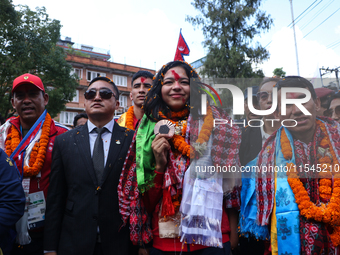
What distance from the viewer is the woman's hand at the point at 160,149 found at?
84.9 inches

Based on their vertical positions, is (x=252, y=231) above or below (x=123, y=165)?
below

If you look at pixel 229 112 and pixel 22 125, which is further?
pixel 22 125

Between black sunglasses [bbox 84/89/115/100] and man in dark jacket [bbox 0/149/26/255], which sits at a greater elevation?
black sunglasses [bbox 84/89/115/100]

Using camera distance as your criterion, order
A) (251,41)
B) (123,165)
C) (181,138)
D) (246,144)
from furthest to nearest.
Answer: (251,41) → (246,144) → (123,165) → (181,138)

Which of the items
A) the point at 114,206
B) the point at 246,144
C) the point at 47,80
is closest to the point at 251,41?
the point at 47,80

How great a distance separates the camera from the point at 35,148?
302 cm

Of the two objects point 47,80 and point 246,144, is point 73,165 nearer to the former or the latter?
point 246,144

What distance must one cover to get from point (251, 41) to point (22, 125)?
16572 millimetres

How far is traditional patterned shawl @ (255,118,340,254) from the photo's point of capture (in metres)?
1.99

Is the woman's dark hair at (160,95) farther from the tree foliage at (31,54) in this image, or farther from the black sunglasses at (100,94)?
the tree foliage at (31,54)

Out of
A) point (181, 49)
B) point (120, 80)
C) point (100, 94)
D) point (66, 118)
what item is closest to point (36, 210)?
point (100, 94)

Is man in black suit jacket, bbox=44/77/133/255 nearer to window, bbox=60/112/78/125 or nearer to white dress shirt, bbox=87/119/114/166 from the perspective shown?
white dress shirt, bbox=87/119/114/166

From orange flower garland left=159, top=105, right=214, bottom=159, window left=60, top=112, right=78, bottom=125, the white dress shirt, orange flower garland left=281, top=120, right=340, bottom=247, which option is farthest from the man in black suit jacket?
window left=60, top=112, right=78, bottom=125

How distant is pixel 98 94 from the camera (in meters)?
2.81
